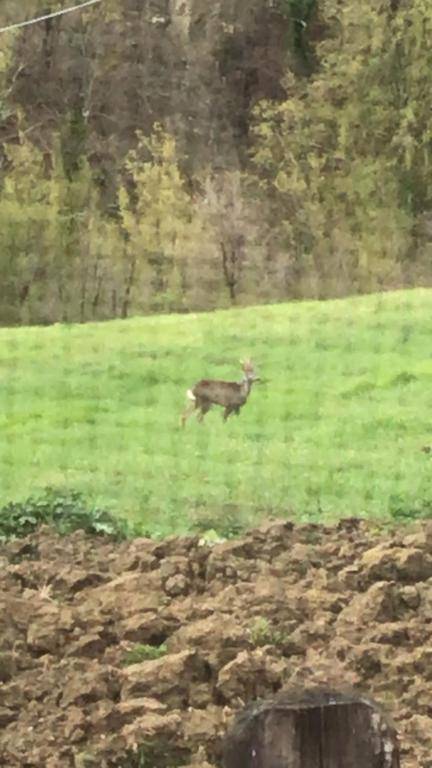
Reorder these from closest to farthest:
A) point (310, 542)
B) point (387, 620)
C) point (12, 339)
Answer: point (387, 620) < point (310, 542) < point (12, 339)

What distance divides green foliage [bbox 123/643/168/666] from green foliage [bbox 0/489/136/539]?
5.01ft

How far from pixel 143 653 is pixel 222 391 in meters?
2.77

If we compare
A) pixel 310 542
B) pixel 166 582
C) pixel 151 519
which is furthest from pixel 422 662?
pixel 151 519

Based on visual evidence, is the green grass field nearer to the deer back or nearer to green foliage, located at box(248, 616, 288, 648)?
the deer back

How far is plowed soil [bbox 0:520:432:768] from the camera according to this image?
2355 mm

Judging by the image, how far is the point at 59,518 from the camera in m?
4.53

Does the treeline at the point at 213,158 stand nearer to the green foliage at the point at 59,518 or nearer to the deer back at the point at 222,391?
the deer back at the point at 222,391

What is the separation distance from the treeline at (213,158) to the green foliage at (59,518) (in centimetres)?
226

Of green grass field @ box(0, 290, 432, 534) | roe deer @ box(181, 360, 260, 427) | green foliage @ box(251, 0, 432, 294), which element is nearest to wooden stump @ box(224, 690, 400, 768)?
green grass field @ box(0, 290, 432, 534)

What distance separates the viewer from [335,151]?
25.5ft

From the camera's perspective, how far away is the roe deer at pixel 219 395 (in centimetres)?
546

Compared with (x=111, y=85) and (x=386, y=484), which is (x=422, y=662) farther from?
(x=111, y=85)

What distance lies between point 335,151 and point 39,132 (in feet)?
5.81

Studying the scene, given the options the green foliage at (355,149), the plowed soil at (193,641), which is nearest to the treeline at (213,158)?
the green foliage at (355,149)
